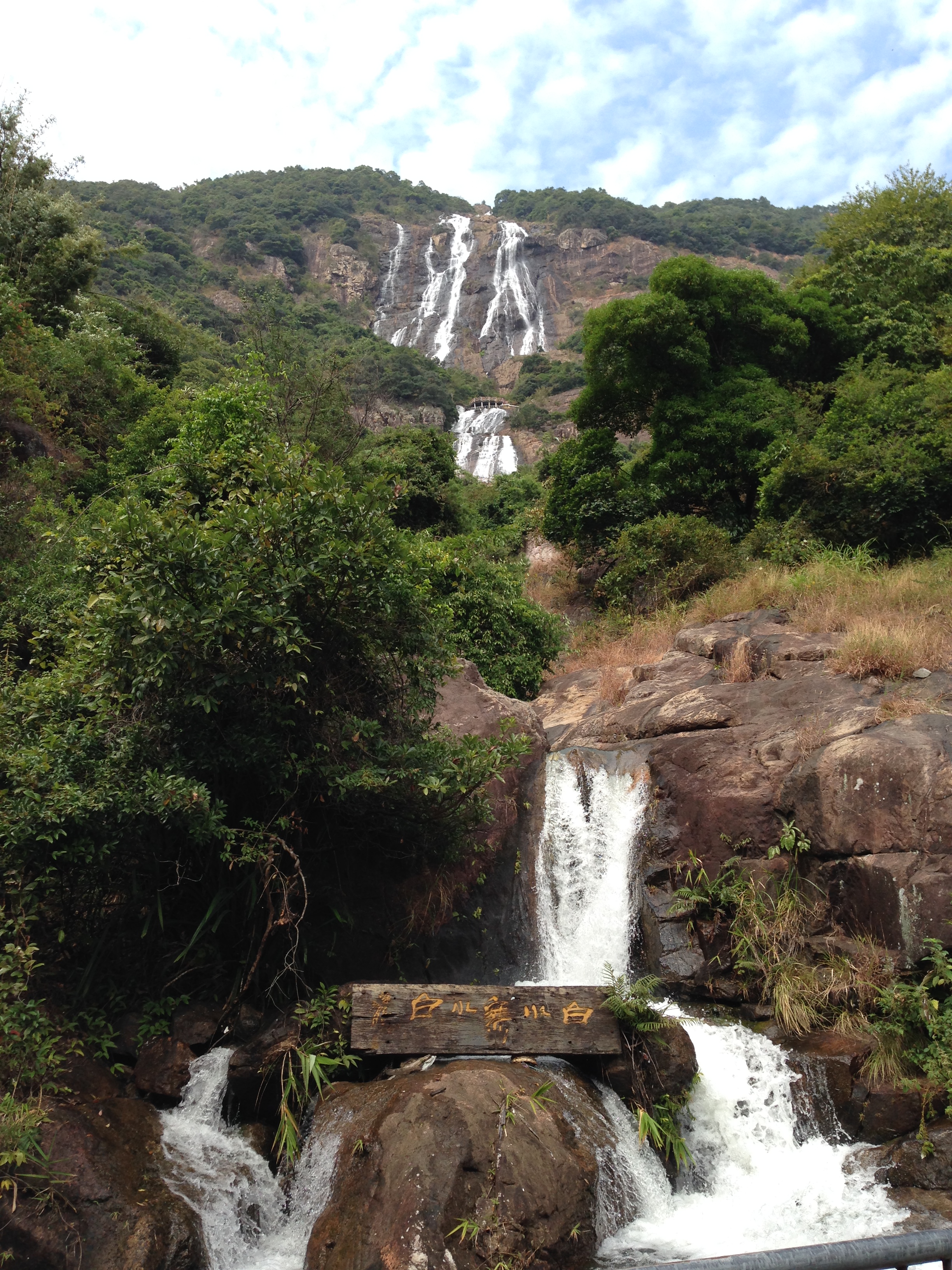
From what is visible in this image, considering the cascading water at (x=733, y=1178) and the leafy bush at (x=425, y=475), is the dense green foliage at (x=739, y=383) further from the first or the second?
the cascading water at (x=733, y=1178)

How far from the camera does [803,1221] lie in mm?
5387

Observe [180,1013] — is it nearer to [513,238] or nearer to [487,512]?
[487,512]

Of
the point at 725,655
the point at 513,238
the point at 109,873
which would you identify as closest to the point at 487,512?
the point at 725,655

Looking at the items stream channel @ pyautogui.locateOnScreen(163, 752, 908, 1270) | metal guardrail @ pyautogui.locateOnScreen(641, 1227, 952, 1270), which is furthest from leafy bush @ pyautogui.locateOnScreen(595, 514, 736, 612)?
metal guardrail @ pyautogui.locateOnScreen(641, 1227, 952, 1270)

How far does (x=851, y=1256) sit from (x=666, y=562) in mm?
15230

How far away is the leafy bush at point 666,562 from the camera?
15758mm

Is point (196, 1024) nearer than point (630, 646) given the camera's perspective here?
Yes

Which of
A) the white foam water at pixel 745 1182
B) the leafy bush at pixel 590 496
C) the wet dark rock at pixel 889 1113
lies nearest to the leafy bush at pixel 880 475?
the leafy bush at pixel 590 496

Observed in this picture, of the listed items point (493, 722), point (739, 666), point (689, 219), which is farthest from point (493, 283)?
point (493, 722)

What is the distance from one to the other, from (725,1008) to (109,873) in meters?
5.12

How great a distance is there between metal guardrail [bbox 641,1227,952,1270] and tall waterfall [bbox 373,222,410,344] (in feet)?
225

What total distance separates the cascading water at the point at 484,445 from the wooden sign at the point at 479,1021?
33926 millimetres

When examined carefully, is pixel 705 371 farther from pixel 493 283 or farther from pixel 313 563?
pixel 493 283

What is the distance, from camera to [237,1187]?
540cm
